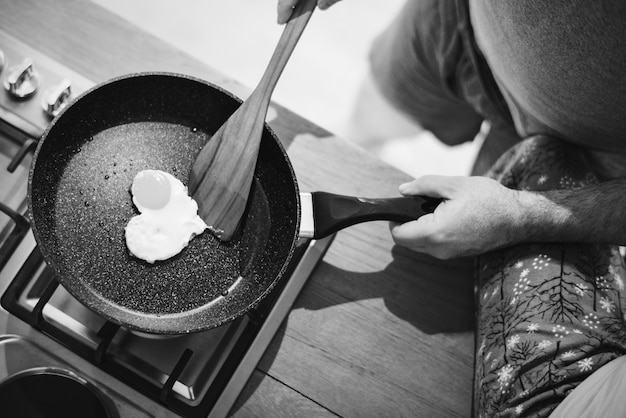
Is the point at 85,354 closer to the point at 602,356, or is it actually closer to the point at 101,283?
the point at 101,283

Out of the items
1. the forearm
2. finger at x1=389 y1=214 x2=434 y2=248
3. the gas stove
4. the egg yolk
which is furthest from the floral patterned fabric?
the egg yolk

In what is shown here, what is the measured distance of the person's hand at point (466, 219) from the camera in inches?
32.9

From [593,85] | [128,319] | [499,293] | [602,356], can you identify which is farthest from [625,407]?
[128,319]

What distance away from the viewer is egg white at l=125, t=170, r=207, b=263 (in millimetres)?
833

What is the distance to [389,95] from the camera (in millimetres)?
1339

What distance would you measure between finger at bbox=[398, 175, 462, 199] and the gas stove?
6.8 inches

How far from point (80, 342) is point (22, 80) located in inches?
17.2

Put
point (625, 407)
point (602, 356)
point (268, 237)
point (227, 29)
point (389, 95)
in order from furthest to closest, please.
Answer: point (227, 29) < point (389, 95) < point (268, 237) < point (602, 356) < point (625, 407)

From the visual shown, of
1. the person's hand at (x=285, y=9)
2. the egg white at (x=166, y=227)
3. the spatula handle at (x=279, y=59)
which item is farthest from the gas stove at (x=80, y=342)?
the person's hand at (x=285, y=9)

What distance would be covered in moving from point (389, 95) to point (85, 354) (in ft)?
2.92

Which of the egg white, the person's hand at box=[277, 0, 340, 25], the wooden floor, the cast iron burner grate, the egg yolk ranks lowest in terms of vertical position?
the wooden floor

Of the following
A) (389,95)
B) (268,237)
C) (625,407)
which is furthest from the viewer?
(389,95)

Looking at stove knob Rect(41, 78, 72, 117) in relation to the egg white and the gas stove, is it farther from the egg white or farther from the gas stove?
the egg white

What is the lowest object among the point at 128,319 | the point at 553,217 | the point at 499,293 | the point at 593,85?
the point at 128,319
